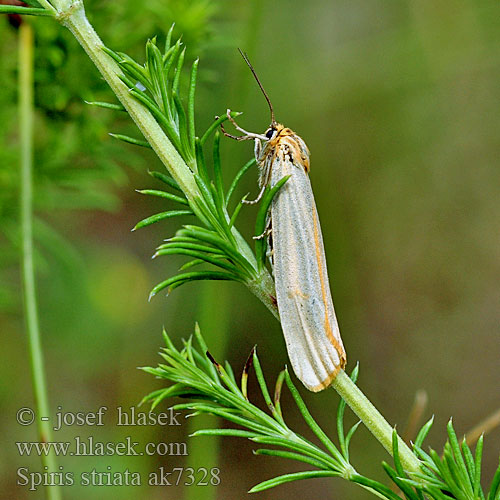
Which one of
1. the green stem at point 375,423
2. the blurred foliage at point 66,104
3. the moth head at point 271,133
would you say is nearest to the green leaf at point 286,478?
the green stem at point 375,423

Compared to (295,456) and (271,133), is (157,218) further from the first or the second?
(271,133)

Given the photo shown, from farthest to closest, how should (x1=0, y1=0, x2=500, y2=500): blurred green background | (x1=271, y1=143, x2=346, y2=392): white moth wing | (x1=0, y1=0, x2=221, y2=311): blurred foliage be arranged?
1. (x1=0, y1=0, x2=500, y2=500): blurred green background
2. (x1=0, y1=0, x2=221, y2=311): blurred foliage
3. (x1=271, y1=143, x2=346, y2=392): white moth wing

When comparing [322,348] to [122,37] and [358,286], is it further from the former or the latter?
[358,286]

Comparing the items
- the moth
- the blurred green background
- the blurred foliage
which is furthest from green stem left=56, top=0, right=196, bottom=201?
the blurred green background

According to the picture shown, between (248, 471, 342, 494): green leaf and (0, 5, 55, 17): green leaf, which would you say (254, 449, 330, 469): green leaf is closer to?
(248, 471, 342, 494): green leaf

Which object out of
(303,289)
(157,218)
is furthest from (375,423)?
(157,218)

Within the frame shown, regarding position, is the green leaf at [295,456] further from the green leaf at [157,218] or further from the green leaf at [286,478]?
the green leaf at [157,218]
